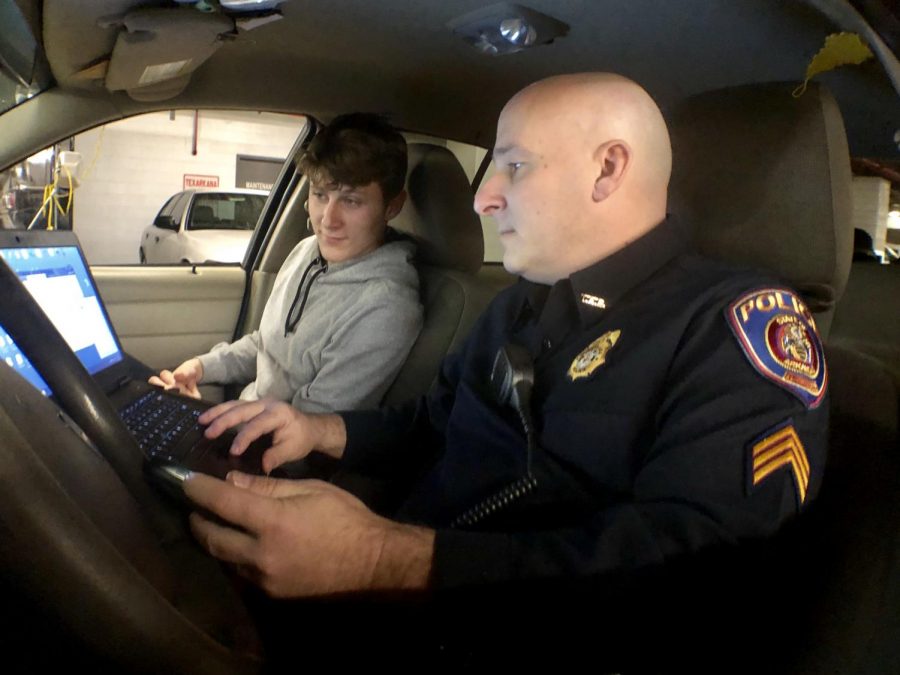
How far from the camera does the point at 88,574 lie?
1.57 ft

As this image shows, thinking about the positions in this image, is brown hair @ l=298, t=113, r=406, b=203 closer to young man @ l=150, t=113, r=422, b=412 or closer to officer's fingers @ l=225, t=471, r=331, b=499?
young man @ l=150, t=113, r=422, b=412

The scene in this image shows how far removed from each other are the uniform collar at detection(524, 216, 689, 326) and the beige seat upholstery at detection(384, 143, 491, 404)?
75 centimetres

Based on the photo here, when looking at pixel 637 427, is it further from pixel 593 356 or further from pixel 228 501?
pixel 228 501

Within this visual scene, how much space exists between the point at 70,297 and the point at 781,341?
4.68 feet

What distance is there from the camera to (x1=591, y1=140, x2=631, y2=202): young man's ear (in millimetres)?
1163

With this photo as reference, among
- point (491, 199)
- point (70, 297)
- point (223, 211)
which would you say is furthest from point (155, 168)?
point (491, 199)

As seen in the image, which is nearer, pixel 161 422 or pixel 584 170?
pixel 584 170

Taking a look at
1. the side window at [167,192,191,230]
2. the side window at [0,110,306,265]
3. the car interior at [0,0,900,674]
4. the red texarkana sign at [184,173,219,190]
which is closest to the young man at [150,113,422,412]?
the car interior at [0,0,900,674]

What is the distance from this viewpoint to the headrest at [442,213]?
2.06m

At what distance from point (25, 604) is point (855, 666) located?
89 cm

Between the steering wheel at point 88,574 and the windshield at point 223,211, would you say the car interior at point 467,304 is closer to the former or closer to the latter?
the steering wheel at point 88,574

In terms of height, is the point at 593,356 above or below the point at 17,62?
below

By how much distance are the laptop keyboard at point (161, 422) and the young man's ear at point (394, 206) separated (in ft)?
2.77

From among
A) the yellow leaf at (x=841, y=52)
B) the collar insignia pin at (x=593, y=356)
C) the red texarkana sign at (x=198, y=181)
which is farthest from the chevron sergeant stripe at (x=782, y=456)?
the red texarkana sign at (x=198, y=181)
